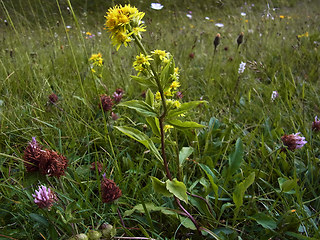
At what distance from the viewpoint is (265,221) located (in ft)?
2.82

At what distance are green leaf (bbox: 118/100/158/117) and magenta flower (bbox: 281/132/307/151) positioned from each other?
0.59m

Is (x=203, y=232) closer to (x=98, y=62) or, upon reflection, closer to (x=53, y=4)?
(x=98, y=62)

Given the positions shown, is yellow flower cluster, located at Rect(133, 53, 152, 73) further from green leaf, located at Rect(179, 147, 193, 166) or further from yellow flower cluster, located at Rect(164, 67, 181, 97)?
green leaf, located at Rect(179, 147, 193, 166)

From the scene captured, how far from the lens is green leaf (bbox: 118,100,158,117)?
740mm

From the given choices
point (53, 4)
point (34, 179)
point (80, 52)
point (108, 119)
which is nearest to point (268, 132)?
point (108, 119)

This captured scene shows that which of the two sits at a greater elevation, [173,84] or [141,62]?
[141,62]

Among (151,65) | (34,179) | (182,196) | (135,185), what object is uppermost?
(151,65)

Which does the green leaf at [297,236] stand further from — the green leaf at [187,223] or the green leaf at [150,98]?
the green leaf at [150,98]

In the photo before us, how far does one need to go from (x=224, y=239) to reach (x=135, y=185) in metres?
0.40

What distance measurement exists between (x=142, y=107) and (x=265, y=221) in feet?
1.93

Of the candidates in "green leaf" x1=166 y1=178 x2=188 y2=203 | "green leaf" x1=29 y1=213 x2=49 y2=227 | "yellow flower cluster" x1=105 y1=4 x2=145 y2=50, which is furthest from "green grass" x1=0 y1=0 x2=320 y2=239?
"yellow flower cluster" x1=105 y1=4 x2=145 y2=50

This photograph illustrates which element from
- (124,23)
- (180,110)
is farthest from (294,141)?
(124,23)

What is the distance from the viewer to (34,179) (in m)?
0.78

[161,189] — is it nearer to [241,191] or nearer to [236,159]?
[241,191]
